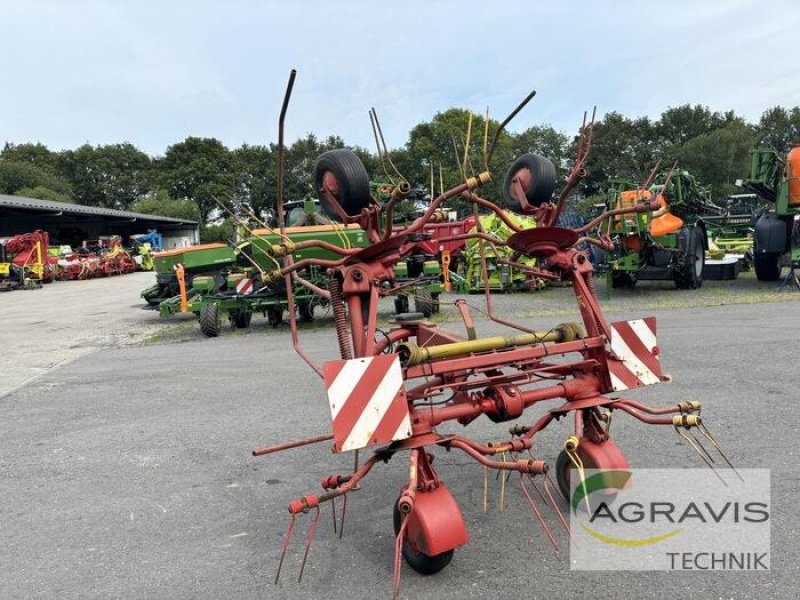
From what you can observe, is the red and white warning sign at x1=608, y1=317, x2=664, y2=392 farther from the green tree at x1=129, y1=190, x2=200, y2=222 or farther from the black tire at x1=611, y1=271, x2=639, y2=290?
the green tree at x1=129, y1=190, x2=200, y2=222

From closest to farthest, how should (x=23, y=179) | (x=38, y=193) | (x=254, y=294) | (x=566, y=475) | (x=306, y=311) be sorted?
(x=566, y=475) → (x=254, y=294) → (x=306, y=311) → (x=38, y=193) → (x=23, y=179)

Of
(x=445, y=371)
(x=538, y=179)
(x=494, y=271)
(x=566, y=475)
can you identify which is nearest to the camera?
(x=445, y=371)

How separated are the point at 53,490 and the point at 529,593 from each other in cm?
325

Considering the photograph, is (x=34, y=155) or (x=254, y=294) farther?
(x=34, y=155)

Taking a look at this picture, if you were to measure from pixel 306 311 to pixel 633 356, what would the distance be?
8.99 m

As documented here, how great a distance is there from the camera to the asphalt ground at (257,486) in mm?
2836

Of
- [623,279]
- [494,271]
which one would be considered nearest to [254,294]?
[494,271]

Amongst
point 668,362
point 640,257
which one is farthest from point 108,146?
point 668,362

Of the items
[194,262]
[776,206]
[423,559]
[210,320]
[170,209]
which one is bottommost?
[423,559]

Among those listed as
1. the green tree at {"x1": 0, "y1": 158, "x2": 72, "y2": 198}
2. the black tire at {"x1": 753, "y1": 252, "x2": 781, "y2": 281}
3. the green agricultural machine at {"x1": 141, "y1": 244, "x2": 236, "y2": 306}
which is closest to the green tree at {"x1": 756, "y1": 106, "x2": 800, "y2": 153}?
the black tire at {"x1": 753, "y1": 252, "x2": 781, "y2": 281}

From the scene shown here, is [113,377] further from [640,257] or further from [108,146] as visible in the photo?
[108,146]

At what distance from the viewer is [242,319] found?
11.8 metres

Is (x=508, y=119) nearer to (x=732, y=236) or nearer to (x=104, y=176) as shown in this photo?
(x=732, y=236)

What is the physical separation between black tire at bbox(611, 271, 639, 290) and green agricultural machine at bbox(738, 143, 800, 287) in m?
2.75
